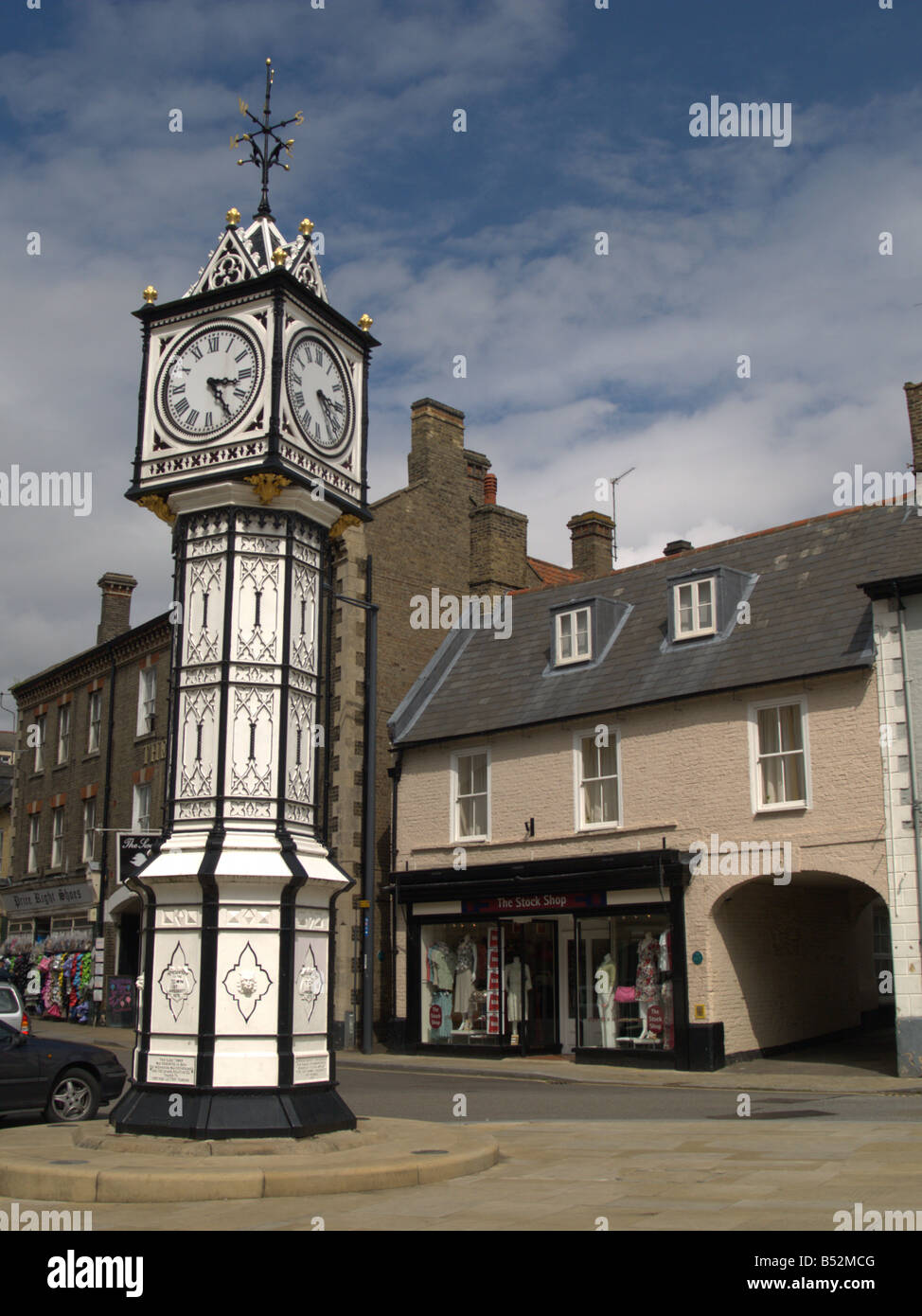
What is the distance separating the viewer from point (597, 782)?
2286 centimetres

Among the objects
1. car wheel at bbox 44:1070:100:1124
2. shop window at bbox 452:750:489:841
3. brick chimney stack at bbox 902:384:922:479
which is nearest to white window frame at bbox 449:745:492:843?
shop window at bbox 452:750:489:841

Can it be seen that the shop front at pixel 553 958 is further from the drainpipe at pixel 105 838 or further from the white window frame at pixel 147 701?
the drainpipe at pixel 105 838

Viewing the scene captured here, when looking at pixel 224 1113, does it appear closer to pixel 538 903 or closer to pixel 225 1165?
pixel 225 1165

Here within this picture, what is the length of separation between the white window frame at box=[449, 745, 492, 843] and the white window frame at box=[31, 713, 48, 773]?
1752 centimetres

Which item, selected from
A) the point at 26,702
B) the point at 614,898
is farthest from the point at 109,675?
the point at 614,898

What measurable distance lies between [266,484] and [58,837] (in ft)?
90.9

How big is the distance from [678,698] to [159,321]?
1248 cm

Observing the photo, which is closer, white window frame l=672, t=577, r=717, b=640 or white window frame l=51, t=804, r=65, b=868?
white window frame l=672, t=577, r=717, b=640

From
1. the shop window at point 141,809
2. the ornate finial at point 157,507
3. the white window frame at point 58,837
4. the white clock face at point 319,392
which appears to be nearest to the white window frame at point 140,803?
the shop window at point 141,809

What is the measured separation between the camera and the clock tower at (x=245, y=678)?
9938 mm

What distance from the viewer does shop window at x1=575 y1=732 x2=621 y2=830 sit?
22.6 meters

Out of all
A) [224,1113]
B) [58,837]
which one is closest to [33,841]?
[58,837]

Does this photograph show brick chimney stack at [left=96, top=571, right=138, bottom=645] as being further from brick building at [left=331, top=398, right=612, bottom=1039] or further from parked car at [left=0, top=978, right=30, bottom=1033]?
parked car at [left=0, top=978, right=30, bottom=1033]

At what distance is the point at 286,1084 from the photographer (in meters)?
9.87
